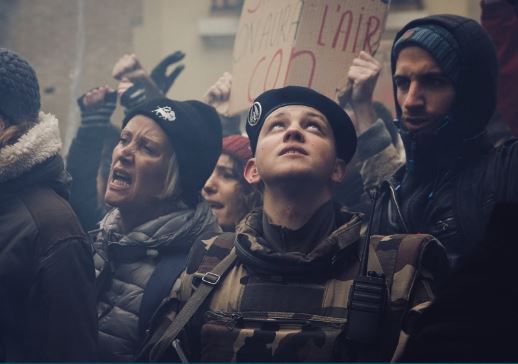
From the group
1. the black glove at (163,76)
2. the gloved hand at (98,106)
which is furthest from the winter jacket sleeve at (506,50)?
the gloved hand at (98,106)

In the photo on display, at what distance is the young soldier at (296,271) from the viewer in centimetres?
214

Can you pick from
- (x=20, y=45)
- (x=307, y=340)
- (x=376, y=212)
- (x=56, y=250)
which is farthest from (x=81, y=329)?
(x=20, y=45)

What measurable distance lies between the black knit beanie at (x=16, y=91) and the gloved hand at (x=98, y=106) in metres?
0.99

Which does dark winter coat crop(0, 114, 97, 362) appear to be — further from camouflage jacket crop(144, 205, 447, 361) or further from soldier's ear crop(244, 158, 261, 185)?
soldier's ear crop(244, 158, 261, 185)

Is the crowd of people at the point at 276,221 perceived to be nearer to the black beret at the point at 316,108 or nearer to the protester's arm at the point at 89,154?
the black beret at the point at 316,108

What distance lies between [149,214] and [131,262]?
0.94 feet

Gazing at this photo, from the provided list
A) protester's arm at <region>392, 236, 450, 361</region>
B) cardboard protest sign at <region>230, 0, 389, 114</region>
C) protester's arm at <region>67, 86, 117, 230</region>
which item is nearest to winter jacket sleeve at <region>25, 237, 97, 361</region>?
protester's arm at <region>392, 236, 450, 361</region>

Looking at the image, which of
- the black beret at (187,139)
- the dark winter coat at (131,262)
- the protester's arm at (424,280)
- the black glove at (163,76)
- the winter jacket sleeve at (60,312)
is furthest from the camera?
the black glove at (163,76)

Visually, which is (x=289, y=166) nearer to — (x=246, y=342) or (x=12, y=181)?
(x=246, y=342)

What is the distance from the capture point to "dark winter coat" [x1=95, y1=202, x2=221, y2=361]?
2824 millimetres

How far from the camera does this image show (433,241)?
2.26m

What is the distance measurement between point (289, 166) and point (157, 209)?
967mm

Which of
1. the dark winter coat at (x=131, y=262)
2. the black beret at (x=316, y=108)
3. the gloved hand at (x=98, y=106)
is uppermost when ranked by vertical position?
the black beret at (x=316, y=108)

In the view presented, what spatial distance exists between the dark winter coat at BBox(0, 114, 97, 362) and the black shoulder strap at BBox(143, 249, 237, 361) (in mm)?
263
